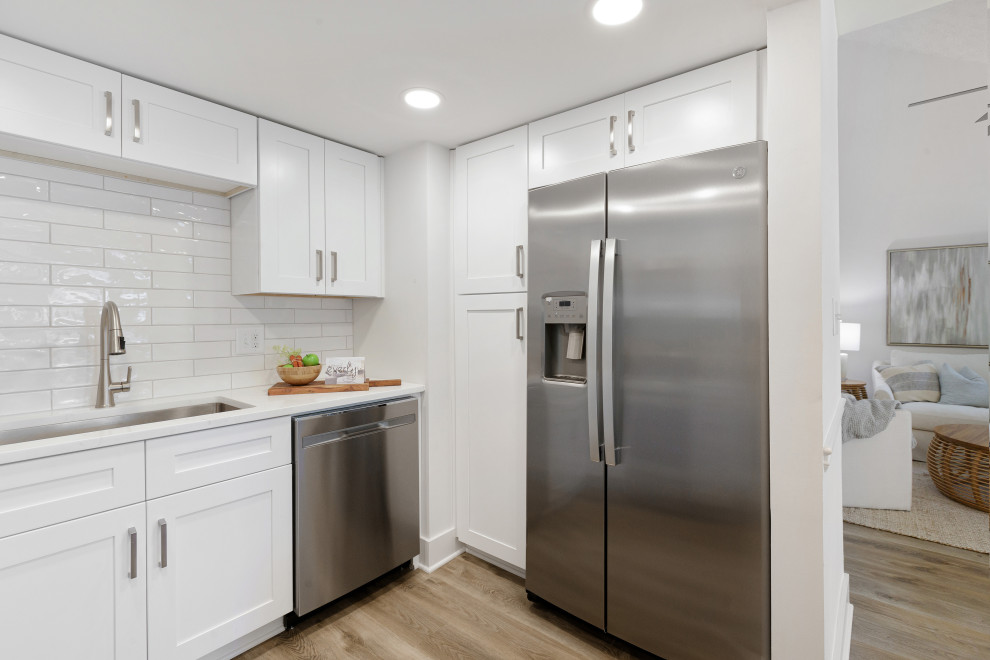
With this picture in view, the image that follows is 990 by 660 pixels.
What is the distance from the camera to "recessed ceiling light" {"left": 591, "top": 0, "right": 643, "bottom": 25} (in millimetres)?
1378

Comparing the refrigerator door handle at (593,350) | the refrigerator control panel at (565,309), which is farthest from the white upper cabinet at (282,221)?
the refrigerator door handle at (593,350)

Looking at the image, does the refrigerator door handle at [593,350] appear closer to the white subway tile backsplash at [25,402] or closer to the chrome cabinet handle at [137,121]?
the chrome cabinet handle at [137,121]

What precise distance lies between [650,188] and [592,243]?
28 cm

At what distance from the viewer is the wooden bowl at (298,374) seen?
2.24m

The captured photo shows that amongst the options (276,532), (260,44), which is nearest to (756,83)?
(260,44)

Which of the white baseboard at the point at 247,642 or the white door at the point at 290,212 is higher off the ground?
the white door at the point at 290,212

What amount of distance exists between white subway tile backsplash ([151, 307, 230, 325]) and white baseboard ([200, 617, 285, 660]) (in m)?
1.35

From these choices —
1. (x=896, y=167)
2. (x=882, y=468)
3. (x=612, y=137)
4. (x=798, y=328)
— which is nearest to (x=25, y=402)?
(x=612, y=137)

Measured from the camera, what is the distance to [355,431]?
211 centimetres

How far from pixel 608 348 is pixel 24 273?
220 centimetres

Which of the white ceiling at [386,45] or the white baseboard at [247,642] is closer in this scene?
the white ceiling at [386,45]

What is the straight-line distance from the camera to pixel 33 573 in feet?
4.38

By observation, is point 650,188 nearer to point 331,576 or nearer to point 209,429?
point 209,429

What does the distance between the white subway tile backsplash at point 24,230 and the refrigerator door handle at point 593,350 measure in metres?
2.10
